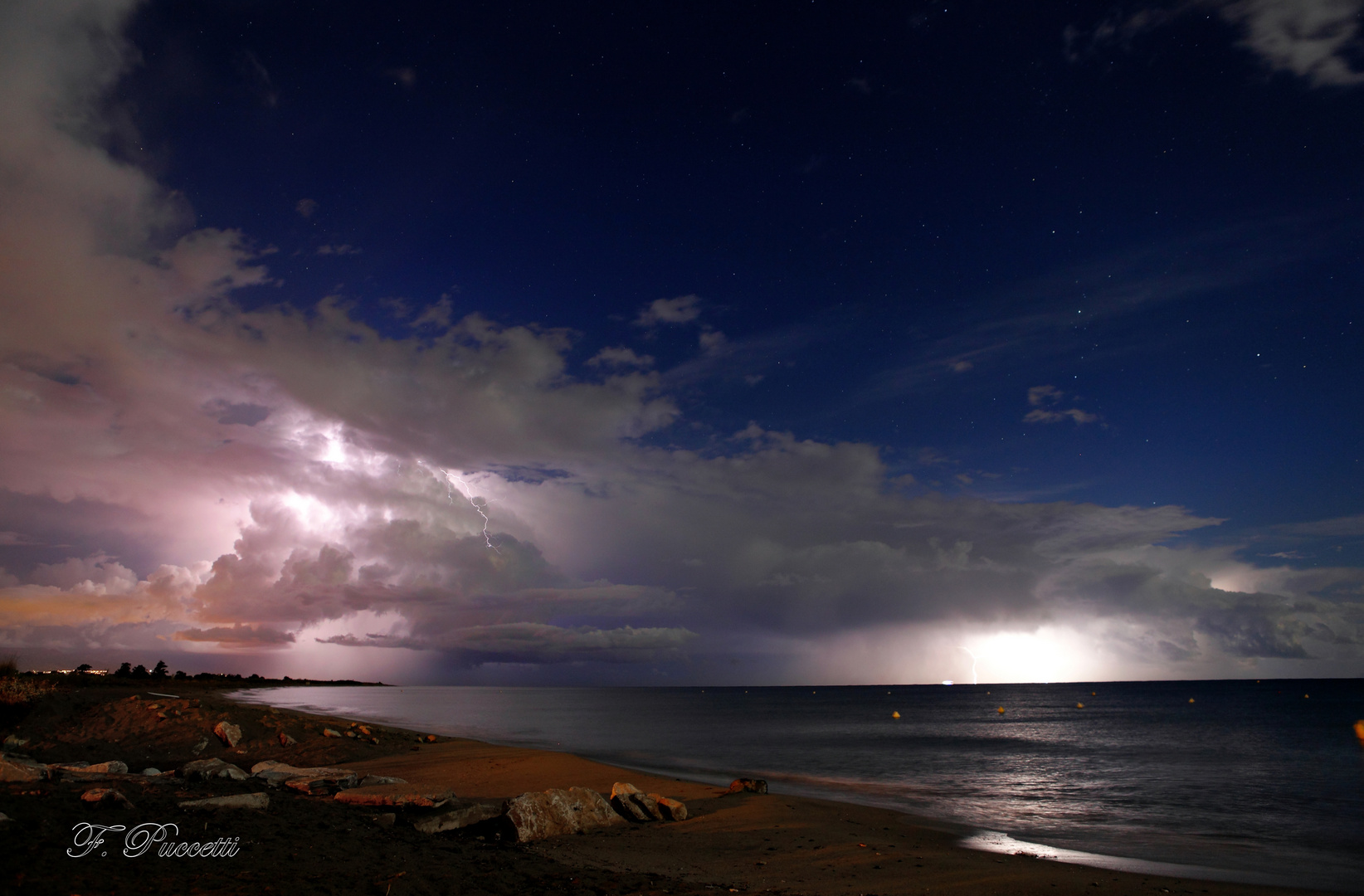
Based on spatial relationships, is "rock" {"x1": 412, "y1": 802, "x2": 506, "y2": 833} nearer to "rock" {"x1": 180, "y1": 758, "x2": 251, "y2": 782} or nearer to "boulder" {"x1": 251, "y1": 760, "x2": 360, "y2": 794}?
"boulder" {"x1": 251, "y1": 760, "x2": 360, "y2": 794}

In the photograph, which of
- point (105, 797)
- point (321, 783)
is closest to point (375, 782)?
point (321, 783)

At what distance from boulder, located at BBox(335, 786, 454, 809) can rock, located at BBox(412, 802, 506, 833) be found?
0.97 m

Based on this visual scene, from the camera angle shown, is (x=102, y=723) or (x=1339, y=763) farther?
(x=1339, y=763)

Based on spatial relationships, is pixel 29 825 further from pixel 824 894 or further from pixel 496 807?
pixel 824 894

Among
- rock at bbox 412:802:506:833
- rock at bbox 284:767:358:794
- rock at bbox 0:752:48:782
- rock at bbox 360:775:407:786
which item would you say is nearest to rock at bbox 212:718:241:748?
rock at bbox 360:775:407:786

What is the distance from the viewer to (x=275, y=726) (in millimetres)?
29203

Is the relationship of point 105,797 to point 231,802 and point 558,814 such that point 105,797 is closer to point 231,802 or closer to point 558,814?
point 231,802

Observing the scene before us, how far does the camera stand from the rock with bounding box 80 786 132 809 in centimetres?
1088

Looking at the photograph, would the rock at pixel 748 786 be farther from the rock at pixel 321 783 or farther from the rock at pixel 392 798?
the rock at pixel 321 783

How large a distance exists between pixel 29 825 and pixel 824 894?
12.3 meters

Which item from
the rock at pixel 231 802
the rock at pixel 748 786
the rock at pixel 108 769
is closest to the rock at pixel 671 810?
the rock at pixel 748 786

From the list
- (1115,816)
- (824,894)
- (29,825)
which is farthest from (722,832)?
(1115,816)

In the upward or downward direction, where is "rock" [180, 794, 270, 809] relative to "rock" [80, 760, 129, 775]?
upward

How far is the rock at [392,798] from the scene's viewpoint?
16.2 metres
